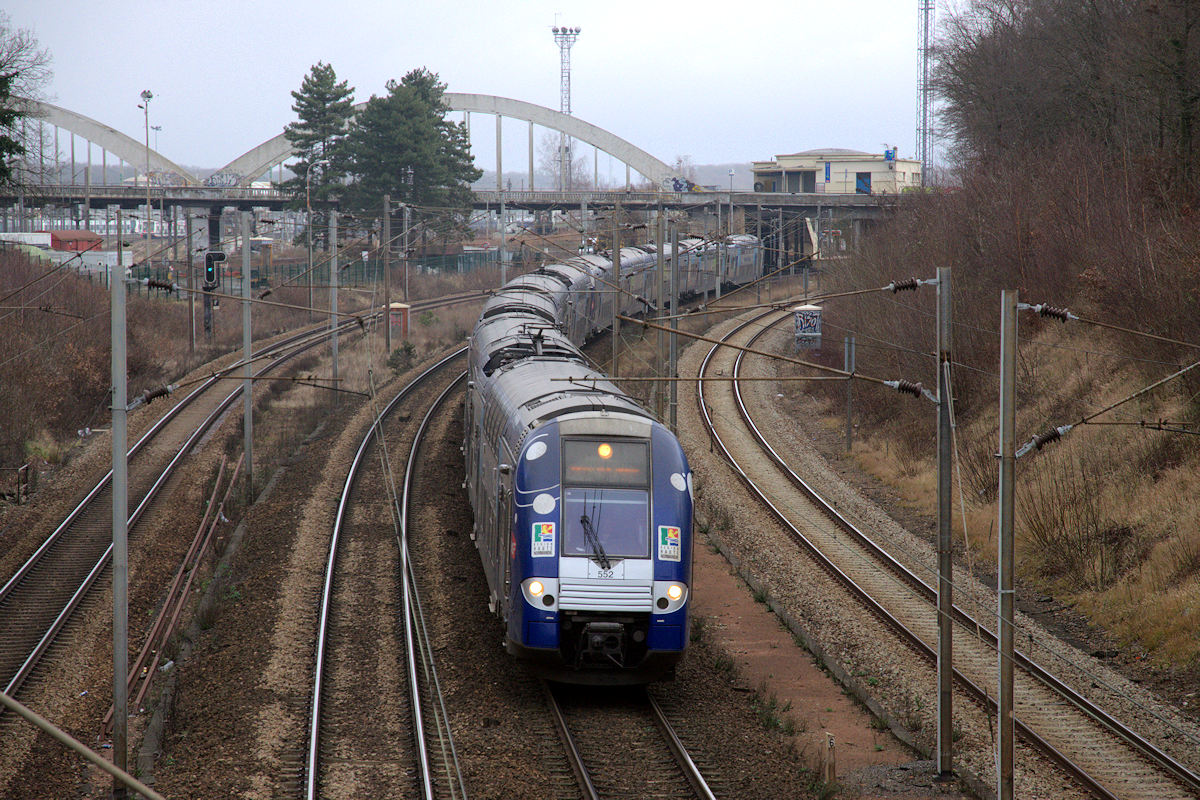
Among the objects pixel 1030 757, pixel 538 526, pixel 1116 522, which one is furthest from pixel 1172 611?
pixel 538 526

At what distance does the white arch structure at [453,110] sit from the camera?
4358 inches

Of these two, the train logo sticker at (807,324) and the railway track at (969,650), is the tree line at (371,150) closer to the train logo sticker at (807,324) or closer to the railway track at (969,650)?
the train logo sticker at (807,324)

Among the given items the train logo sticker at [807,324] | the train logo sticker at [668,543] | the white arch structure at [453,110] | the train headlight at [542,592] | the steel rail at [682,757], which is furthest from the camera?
the white arch structure at [453,110]

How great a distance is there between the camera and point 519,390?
16.7 meters

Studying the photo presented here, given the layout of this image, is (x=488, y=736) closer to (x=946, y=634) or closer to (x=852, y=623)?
(x=946, y=634)

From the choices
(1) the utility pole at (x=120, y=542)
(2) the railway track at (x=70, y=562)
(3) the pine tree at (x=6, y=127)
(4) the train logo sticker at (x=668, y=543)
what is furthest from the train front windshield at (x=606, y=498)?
(3) the pine tree at (x=6, y=127)

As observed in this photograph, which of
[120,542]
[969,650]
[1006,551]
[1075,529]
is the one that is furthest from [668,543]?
[1075,529]

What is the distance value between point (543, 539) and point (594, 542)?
0.61 meters

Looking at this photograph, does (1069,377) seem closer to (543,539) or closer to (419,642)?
(419,642)

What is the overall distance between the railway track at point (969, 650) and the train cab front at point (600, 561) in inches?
187

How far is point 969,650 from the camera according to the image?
16922 millimetres

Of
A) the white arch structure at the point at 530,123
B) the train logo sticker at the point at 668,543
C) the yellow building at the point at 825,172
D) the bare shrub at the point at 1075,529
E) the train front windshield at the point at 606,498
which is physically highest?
the white arch structure at the point at 530,123

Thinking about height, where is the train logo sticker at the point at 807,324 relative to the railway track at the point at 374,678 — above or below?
A: above

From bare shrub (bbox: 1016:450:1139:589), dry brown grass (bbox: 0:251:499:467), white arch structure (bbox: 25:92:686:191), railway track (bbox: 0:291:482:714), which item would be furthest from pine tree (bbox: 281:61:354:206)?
bare shrub (bbox: 1016:450:1139:589)
